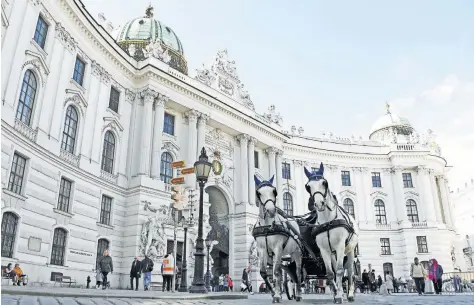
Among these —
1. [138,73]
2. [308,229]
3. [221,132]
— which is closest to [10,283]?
[308,229]

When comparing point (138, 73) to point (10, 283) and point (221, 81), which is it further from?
point (10, 283)

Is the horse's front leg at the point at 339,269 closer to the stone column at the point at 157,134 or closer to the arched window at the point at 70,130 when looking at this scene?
the arched window at the point at 70,130

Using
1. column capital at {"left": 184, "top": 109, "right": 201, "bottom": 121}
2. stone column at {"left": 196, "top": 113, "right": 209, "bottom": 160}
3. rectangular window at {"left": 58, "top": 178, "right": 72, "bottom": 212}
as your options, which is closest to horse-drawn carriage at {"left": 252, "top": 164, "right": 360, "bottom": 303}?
rectangular window at {"left": 58, "top": 178, "right": 72, "bottom": 212}

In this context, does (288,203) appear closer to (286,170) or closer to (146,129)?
(286,170)

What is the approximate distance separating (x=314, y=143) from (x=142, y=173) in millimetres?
26412

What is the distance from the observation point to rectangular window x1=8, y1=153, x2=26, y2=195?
62.4 feet

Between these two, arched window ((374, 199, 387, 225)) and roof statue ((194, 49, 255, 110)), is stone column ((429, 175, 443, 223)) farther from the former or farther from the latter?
roof statue ((194, 49, 255, 110))

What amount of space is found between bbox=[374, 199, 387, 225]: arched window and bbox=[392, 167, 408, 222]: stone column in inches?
61.2

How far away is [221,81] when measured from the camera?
3919 cm

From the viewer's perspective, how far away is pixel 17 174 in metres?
19.5

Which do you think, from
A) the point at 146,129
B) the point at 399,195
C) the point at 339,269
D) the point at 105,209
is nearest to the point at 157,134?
the point at 146,129

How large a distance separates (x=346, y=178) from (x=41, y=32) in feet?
123

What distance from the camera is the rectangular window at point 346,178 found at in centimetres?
4890

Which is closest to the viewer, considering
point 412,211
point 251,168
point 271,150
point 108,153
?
point 108,153
